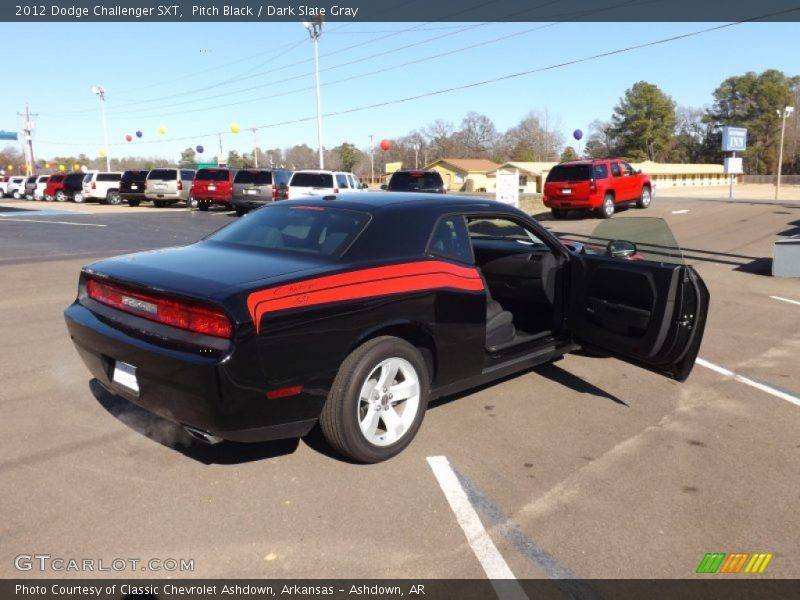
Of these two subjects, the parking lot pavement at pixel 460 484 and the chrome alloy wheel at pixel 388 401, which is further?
the chrome alloy wheel at pixel 388 401

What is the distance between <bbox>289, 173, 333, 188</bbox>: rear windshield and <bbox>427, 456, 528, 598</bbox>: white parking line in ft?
61.1

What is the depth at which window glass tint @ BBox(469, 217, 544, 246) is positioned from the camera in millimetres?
5393

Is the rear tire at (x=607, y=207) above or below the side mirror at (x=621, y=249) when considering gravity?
below

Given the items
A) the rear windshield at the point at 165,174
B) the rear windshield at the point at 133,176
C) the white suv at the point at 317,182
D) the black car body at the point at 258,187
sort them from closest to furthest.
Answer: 1. the white suv at the point at 317,182
2. the black car body at the point at 258,187
3. the rear windshield at the point at 165,174
4. the rear windshield at the point at 133,176

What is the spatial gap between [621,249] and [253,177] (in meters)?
20.3

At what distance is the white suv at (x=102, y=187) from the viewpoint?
33.2 meters

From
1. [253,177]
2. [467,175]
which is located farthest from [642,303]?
[467,175]

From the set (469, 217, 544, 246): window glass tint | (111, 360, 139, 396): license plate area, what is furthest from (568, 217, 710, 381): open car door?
(111, 360, 139, 396): license plate area

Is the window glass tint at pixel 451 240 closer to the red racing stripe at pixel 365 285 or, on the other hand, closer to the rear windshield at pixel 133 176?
the red racing stripe at pixel 365 285

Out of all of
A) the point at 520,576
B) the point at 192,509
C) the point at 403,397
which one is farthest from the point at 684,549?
the point at 192,509

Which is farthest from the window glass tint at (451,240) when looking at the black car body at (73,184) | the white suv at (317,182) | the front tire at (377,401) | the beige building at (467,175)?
the beige building at (467,175)

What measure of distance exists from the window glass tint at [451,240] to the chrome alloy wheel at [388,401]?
2.70 ft

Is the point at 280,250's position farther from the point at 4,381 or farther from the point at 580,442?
the point at 4,381

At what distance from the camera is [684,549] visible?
2.79 m
